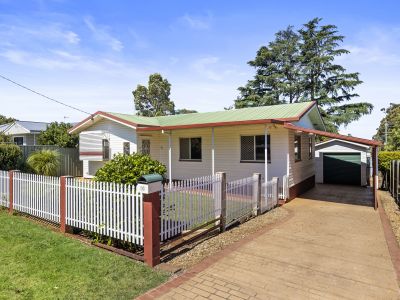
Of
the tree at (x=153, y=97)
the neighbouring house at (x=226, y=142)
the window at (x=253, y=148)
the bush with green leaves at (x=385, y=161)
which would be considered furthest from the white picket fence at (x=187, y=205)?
the tree at (x=153, y=97)

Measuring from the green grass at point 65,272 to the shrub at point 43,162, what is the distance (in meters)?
9.94

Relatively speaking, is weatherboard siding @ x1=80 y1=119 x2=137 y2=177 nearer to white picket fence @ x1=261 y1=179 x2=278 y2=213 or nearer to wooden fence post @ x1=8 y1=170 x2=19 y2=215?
wooden fence post @ x1=8 y1=170 x2=19 y2=215

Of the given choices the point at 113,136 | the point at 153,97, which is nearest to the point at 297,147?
the point at 113,136

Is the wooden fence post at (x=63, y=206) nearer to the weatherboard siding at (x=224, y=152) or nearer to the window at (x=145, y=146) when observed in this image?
the weatherboard siding at (x=224, y=152)

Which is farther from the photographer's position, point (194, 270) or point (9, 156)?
point (9, 156)

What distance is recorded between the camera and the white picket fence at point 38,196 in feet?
23.7

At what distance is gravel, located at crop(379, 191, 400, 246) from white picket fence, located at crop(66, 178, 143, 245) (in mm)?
6077

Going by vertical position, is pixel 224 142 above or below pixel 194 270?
above

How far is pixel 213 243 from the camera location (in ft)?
20.6

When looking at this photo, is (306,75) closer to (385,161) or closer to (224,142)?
(385,161)

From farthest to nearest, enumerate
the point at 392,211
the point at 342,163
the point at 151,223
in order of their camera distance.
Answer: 1. the point at 342,163
2. the point at 392,211
3. the point at 151,223

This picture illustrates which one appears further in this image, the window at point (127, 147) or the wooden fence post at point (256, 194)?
the window at point (127, 147)

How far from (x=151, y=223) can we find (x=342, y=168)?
14821 millimetres

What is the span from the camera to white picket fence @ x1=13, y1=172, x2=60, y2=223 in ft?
23.7
